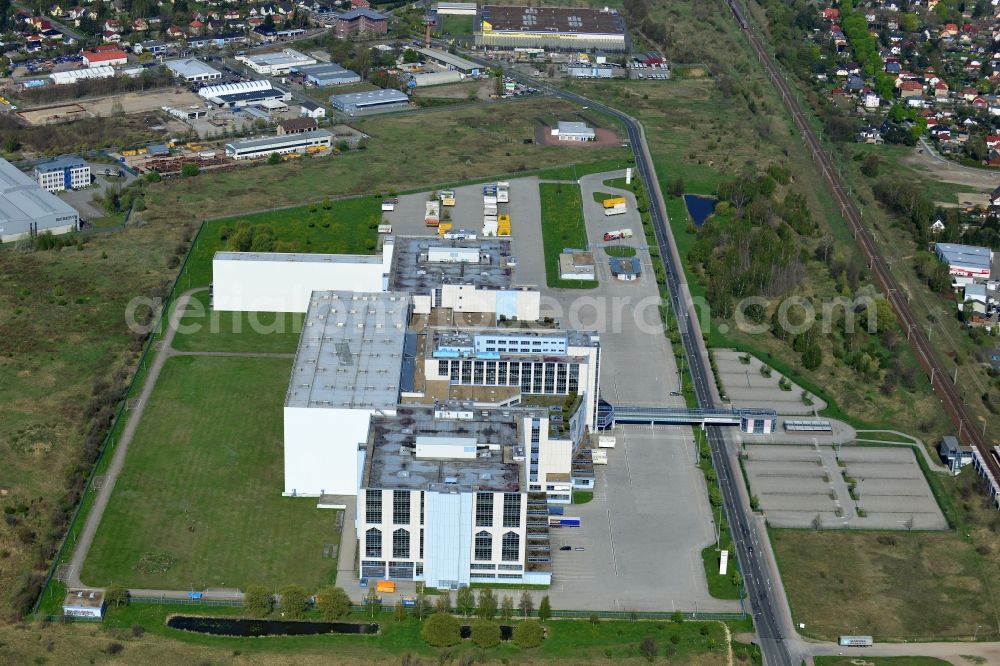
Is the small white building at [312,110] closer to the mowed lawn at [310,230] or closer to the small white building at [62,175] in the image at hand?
the mowed lawn at [310,230]

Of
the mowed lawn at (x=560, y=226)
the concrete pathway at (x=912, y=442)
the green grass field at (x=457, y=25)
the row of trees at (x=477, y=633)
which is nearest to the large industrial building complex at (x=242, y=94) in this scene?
the green grass field at (x=457, y=25)

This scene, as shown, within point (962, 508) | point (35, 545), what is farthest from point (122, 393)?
point (962, 508)

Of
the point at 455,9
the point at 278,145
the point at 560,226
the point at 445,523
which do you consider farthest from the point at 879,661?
the point at 455,9

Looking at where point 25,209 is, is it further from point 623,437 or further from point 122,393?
point 623,437

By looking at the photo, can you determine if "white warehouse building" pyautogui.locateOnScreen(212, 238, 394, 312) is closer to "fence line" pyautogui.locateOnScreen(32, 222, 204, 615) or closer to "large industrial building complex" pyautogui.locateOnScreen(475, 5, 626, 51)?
"fence line" pyautogui.locateOnScreen(32, 222, 204, 615)

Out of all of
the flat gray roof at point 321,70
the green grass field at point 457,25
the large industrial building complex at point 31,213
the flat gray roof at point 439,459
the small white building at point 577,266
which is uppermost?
the flat gray roof at point 439,459

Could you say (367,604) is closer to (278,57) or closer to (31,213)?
(31,213)
